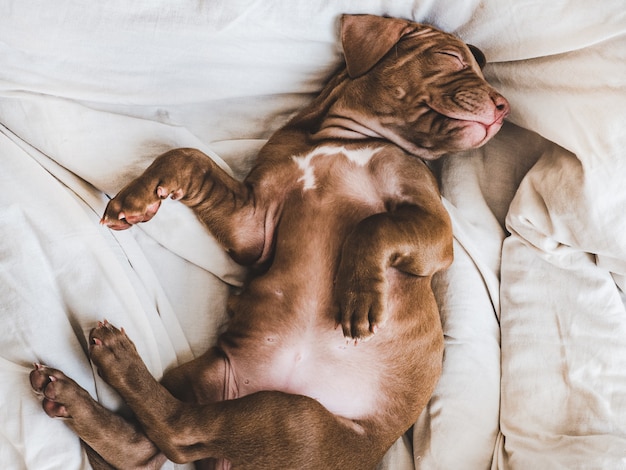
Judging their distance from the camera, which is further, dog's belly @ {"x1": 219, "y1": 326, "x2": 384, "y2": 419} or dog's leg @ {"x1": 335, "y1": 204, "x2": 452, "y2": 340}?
dog's belly @ {"x1": 219, "y1": 326, "x2": 384, "y2": 419}

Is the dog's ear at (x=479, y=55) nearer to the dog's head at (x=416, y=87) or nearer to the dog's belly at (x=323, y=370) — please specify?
the dog's head at (x=416, y=87)

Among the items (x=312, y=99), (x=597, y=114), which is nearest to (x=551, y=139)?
(x=597, y=114)

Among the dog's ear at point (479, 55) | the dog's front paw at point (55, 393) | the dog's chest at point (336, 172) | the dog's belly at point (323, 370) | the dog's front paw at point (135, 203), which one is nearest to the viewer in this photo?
the dog's front paw at point (55, 393)

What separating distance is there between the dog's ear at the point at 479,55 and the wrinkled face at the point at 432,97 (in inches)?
2.5

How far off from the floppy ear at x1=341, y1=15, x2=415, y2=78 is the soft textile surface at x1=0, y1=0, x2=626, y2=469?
0.06 meters

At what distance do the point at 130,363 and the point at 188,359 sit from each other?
0.30m

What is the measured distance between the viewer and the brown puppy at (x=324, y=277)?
200cm

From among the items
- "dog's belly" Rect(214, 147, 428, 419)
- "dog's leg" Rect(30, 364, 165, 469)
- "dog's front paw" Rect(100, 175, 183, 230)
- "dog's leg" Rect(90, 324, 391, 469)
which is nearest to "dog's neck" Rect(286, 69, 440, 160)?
"dog's belly" Rect(214, 147, 428, 419)

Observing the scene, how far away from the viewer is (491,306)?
95.1 inches

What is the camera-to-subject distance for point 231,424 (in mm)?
2016

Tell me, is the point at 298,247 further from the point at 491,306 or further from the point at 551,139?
the point at 551,139

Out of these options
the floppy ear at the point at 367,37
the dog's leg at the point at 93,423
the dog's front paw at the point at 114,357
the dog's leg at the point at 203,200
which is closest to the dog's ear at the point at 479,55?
the floppy ear at the point at 367,37

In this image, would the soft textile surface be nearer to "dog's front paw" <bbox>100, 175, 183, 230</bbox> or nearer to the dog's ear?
the dog's ear

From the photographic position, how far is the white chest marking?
2287 millimetres
